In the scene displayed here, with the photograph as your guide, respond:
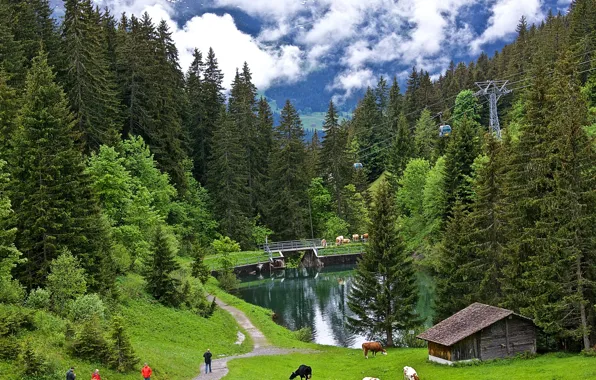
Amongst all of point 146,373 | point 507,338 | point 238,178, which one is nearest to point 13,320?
point 146,373

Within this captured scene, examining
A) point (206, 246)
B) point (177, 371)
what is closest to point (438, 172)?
point (206, 246)

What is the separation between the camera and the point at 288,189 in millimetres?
94125

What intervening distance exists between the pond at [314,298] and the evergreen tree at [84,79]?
2770 cm

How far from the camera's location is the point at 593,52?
88.3 m

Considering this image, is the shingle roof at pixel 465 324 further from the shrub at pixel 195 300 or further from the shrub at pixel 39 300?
the shrub at pixel 39 300

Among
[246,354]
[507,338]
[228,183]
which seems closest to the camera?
[507,338]

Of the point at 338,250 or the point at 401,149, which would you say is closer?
the point at 338,250

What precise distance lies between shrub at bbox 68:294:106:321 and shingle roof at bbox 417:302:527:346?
1949cm

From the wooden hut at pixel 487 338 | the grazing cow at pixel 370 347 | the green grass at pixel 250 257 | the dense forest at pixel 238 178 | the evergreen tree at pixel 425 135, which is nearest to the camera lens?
the dense forest at pixel 238 178

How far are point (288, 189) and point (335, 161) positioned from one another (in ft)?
38.2

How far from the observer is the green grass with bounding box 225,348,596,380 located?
26469mm

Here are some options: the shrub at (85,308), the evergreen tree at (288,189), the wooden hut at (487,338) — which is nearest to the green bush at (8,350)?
the shrub at (85,308)

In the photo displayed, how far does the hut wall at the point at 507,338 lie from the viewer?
105 feet

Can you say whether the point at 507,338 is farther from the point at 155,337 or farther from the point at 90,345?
the point at 90,345
